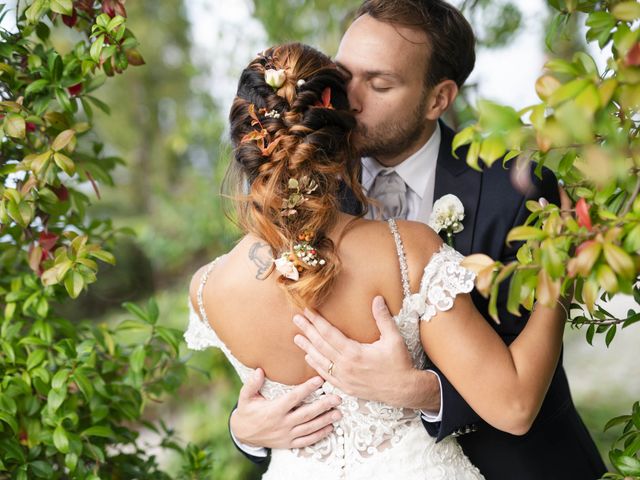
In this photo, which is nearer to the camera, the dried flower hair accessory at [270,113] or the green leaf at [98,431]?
the dried flower hair accessory at [270,113]

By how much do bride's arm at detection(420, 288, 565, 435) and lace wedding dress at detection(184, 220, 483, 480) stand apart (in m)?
0.07

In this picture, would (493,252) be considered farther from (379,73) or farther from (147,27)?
(147,27)

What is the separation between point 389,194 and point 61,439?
4.47 ft

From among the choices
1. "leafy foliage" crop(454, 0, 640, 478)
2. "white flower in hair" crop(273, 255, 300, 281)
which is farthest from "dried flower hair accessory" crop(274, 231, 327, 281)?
"leafy foliage" crop(454, 0, 640, 478)

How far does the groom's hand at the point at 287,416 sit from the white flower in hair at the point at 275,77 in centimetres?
75

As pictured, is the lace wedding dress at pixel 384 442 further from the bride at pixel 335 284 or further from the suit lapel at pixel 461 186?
the suit lapel at pixel 461 186

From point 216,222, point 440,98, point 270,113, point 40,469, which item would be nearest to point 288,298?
point 270,113

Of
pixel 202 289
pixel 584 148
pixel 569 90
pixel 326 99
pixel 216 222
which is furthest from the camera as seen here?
pixel 216 222

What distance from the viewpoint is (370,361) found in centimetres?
171

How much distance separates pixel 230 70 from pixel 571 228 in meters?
4.36

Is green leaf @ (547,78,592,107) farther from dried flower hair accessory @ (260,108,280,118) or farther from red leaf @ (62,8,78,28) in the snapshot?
red leaf @ (62,8,78,28)

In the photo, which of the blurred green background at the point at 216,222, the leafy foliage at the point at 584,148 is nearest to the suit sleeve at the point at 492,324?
the leafy foliage at the point at 584,148

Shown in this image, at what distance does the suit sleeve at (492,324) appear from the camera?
1.77m

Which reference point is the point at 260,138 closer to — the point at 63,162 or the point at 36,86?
the point at 63,162
